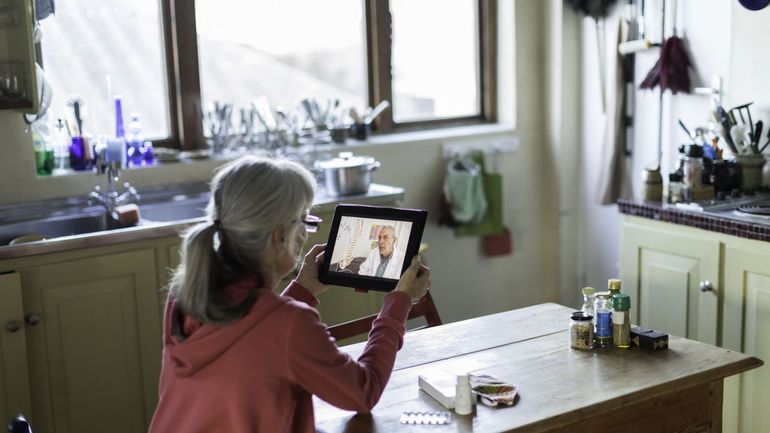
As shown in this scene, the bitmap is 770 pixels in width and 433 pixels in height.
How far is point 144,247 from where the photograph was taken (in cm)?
308

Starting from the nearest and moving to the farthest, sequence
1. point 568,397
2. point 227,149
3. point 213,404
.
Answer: point 213,404 → point 568,397 → point 227,149

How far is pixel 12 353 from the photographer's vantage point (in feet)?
9.27

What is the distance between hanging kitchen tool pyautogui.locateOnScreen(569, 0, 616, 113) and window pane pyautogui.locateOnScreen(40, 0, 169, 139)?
6.54 feet

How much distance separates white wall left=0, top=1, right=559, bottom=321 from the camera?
433cm

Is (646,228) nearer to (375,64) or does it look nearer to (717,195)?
(717,195)

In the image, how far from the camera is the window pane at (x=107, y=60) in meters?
3.56

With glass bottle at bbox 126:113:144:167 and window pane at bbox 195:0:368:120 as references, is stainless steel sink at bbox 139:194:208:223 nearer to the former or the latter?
glass bottle at bbox 126:113:144:167

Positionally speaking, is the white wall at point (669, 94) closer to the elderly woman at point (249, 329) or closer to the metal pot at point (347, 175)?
the metal pot at point (347, 175)

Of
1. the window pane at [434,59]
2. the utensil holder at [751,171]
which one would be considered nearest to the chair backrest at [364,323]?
the utensil holder at [751,171]

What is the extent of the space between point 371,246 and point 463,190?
2.28 m

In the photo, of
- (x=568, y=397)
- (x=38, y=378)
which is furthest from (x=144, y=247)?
(x=568, y=397)

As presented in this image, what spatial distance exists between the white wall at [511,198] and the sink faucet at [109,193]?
1141 mm

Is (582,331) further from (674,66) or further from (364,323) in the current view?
(674,66)

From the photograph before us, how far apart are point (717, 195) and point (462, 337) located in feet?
5.18
